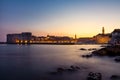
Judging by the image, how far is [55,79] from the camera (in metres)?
19.9

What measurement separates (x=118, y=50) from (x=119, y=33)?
53.4 meters

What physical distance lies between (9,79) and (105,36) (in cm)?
17554

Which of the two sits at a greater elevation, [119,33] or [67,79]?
[119,33]

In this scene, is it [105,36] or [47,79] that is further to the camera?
[105,36]

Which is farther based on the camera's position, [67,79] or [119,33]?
[119,33]

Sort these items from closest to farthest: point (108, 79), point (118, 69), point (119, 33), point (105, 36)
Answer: point (108, 79)
point (118, 69)
point (119, 33)
point (105, 36)

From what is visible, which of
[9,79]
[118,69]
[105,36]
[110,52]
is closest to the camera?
[9,79]

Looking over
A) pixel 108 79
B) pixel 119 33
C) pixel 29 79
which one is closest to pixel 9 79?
pixel 29 79

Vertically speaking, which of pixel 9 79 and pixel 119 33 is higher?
pixel 119 33

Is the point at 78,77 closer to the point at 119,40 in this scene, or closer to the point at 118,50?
the point at 118,50

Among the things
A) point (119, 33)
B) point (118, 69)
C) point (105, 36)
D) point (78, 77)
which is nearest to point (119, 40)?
point (119, 33)

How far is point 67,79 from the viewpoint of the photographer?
20.4 meters

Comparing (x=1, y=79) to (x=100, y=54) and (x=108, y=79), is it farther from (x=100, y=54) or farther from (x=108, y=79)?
(x=100, y=54)

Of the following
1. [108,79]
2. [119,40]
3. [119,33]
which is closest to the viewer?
[108,79]
